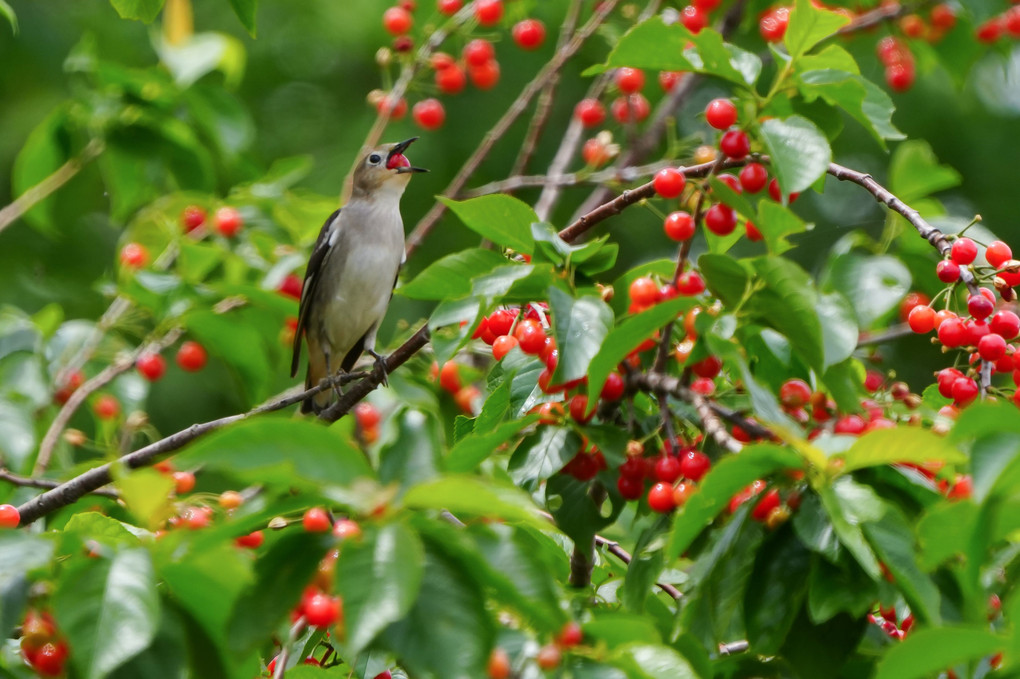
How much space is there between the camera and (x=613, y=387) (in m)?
2.54

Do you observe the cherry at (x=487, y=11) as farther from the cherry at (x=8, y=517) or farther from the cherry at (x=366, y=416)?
the cherry at (x=8, y=517)

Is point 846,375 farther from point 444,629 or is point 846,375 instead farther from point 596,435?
point 444,629

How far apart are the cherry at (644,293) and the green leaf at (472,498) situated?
101 centimetres

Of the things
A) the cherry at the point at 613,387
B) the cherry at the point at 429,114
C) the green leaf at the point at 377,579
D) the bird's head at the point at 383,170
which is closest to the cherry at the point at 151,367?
the bird's head at the point at 383,170

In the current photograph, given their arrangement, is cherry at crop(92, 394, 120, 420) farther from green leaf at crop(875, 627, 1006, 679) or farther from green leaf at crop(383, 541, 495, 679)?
green leaf at crop(875, 627, 1006, 679)

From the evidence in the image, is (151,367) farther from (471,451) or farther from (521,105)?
(471,451)

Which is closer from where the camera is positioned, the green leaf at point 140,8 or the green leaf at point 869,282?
the green leaf at point 140,8

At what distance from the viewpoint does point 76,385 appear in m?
5.02

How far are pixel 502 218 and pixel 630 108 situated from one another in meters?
3.05

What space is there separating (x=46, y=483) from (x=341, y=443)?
5.84 ft

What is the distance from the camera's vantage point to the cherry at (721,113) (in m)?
2.64

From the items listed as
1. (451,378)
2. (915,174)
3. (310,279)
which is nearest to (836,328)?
(915,174)

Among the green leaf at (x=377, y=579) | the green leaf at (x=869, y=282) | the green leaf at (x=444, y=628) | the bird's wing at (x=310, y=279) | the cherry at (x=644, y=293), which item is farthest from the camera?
the bird's wing at (x=310, y=279)

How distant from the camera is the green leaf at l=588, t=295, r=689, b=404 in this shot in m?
2.04
